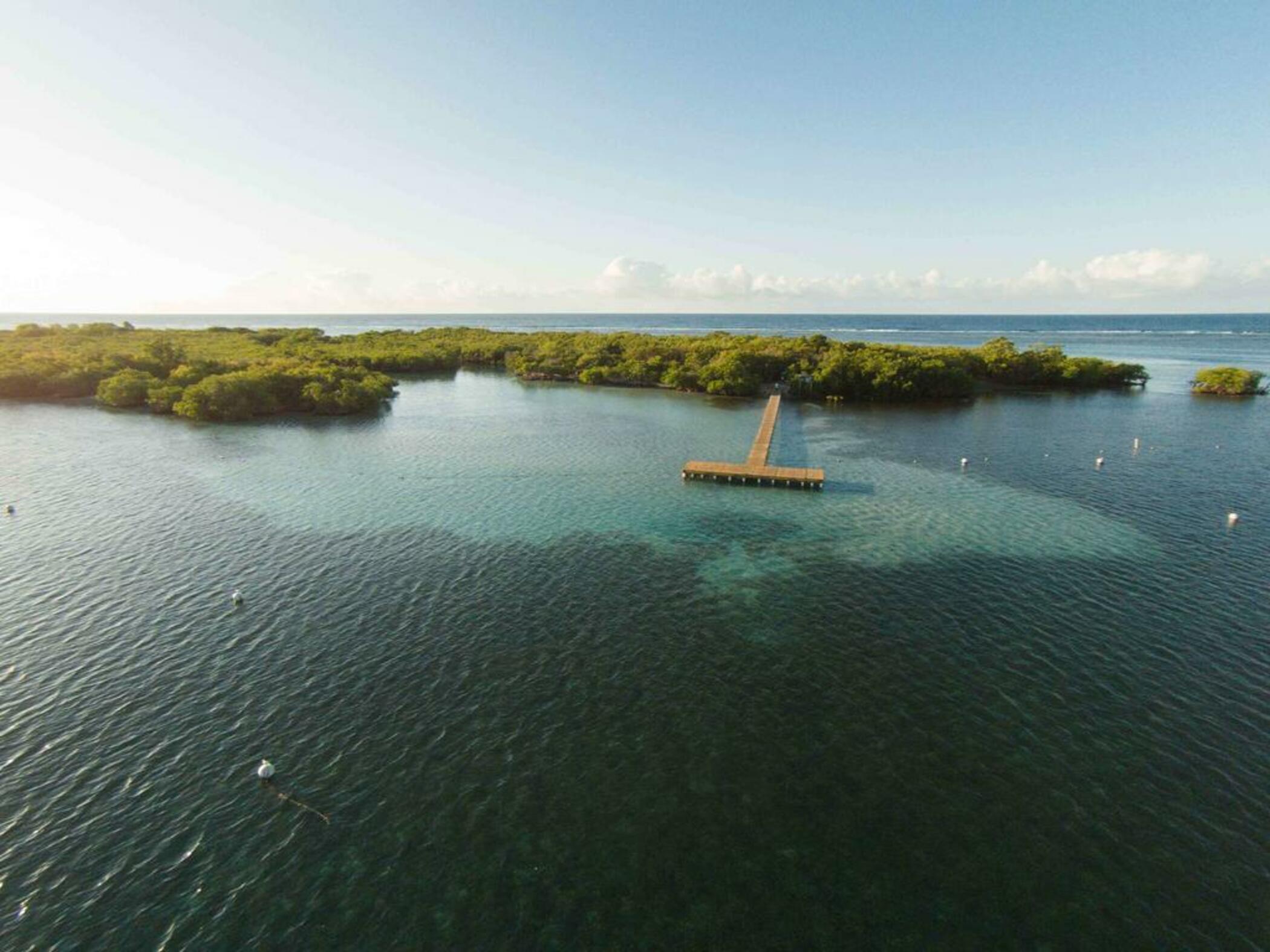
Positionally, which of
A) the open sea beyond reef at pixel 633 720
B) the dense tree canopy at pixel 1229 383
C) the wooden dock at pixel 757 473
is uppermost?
the dense tree canopy at pixel 1229 383

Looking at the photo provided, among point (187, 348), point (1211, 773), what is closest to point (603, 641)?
point (1211, 773)

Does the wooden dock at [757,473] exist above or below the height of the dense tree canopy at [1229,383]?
below

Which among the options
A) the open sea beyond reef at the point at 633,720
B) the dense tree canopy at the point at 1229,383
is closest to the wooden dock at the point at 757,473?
the open sea beyond reef at the point at 633,720

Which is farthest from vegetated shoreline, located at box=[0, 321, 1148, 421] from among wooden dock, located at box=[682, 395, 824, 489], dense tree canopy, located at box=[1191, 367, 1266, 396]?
wooden dock, located at box=[682, 395, 824, 489]

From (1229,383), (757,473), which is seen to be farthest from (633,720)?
(1229,383)

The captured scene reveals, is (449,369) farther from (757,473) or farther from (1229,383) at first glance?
(1229,383)

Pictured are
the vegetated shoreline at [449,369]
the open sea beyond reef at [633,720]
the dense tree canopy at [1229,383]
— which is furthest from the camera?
the dense tree canopy at [1229,383]

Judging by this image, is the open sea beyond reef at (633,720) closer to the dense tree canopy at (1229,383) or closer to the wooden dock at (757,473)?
the wooden dock at (757,473)
